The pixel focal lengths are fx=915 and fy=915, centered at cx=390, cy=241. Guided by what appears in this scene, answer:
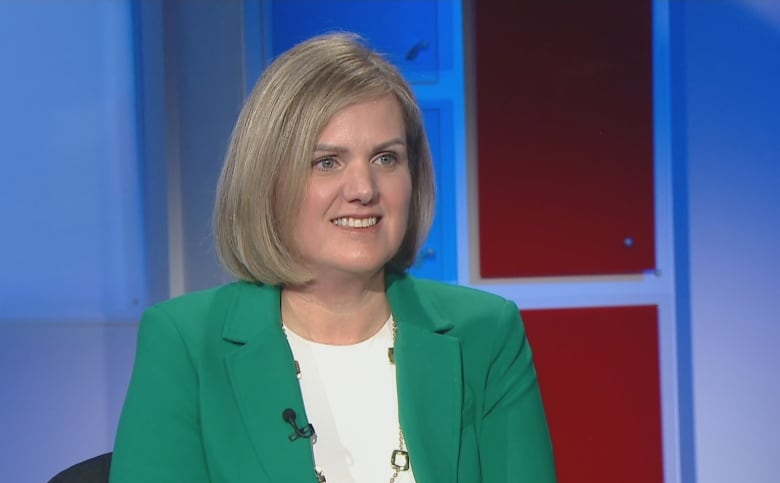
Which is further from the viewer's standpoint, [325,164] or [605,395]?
[605,395]

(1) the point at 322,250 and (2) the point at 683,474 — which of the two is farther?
(2) the point at 683,474

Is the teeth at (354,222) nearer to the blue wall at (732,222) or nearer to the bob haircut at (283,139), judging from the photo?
the bob haircut at (283,139)

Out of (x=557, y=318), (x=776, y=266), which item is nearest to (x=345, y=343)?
(x=557, y=318)

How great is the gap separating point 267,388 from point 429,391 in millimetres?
267

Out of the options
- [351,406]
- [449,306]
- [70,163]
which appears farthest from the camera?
[70,163]

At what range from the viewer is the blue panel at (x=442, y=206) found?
271cm

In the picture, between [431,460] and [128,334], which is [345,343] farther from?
[128,334]

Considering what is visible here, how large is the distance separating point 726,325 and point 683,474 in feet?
1.56

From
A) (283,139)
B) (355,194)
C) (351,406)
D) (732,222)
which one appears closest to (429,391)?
(351,406)

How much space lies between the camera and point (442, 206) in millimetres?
2729

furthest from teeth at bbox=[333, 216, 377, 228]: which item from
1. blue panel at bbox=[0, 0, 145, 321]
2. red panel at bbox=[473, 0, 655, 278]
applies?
red panel at bbox=[473, 0, 655, 278]

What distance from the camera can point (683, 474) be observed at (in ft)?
9.16

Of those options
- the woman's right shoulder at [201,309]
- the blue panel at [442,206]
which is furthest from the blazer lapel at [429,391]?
the blue panel at [442,206]

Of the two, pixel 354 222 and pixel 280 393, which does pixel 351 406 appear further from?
pixel 354 222
